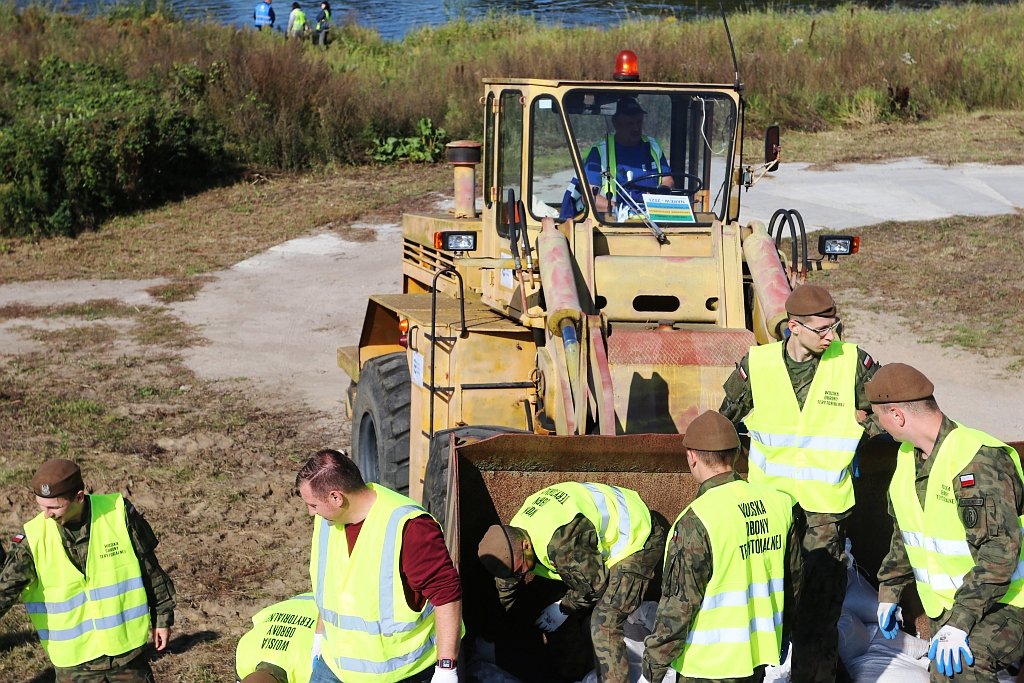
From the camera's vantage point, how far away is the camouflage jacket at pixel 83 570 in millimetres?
4680

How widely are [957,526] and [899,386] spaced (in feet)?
1.69

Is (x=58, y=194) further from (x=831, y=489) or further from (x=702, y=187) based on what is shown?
(x=831, y=489)

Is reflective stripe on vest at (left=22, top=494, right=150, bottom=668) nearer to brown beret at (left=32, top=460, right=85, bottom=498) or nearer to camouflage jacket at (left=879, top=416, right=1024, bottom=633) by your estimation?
brown beret at (left=32, top=460, right=85, bottom=498)

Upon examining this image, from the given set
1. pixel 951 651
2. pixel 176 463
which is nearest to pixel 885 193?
pixel 176 463

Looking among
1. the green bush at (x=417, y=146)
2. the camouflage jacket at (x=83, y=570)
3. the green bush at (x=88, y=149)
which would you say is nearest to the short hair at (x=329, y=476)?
the camouflage jacket at (x=83, y=570)

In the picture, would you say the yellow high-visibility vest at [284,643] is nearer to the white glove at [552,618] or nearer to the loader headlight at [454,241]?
the white glove at [552,618]

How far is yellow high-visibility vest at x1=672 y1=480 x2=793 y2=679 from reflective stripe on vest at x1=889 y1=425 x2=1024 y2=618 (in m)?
0.49

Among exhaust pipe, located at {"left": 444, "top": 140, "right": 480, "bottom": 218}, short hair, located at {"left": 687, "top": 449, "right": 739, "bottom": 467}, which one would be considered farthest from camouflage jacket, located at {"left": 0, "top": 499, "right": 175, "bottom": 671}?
exhaust pipe, located at {"left": 444, "top": 140, "right": 480, "bottom": 218}

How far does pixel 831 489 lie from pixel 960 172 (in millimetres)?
15578

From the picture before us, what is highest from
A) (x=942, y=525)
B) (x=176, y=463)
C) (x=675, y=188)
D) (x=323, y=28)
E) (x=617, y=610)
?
(x=323, y=28)

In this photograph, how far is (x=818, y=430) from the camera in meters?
5.02

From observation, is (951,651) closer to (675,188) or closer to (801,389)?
(801,389)

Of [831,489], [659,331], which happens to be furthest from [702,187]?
[831,489]

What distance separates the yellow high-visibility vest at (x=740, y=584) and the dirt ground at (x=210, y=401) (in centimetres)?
283
